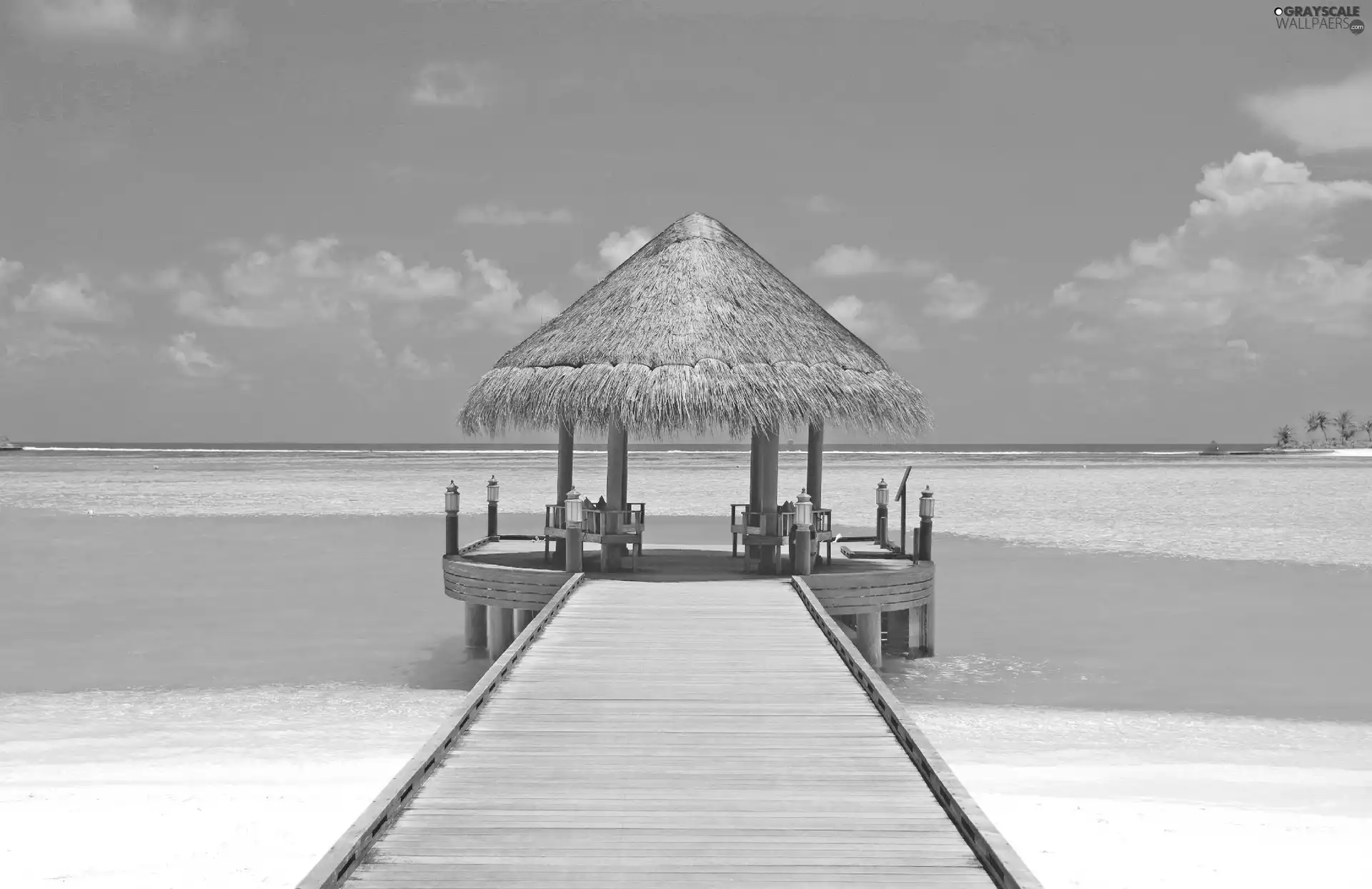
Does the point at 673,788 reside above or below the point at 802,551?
below

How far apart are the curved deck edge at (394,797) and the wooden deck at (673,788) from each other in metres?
0.01

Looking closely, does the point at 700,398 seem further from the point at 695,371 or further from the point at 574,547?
the point at 574,547

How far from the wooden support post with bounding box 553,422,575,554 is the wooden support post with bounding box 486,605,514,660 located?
2.75ft

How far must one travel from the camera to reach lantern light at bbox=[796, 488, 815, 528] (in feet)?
36.6

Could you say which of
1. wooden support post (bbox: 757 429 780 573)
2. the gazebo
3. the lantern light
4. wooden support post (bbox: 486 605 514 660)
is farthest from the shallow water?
wooden support post (bbox: 486 605 514 660)

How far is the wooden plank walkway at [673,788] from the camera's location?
445 centimetres

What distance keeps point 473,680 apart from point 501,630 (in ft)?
2.33

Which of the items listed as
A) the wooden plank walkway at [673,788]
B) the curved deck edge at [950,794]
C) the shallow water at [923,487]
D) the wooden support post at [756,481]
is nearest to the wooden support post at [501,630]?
the wooden support post at [756,481]

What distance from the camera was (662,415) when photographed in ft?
36.8

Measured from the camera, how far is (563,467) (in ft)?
44.1

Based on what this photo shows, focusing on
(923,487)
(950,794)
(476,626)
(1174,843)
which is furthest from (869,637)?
(923,487)

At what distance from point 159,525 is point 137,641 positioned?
53.9ft

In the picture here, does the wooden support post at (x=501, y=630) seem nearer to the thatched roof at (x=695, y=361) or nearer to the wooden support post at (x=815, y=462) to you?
the thatched roof at (x=695, y=361)

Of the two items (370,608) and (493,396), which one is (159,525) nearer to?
(370,608)
